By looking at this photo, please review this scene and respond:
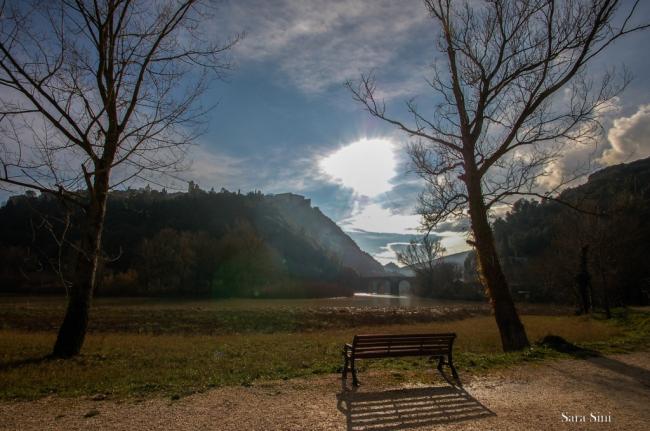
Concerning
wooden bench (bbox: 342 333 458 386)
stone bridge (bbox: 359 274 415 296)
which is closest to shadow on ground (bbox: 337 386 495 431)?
wooden bench (bbox: 342 333 458 386)

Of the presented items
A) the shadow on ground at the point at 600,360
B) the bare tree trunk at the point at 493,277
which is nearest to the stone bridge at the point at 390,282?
the bare tree trunk at the point at 493,277

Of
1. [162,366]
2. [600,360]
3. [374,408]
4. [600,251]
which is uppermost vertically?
[600,251]

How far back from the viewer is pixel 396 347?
28.6 feet

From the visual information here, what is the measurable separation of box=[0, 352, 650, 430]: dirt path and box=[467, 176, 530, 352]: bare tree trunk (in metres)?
4.16

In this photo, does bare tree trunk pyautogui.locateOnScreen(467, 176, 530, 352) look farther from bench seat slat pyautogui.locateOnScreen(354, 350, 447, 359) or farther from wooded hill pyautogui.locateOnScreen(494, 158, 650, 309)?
bench seat slat pyautogui.locateOnScreen(354, 350, 447, 359)

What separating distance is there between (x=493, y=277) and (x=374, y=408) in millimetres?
7972

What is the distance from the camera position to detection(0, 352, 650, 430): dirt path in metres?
5.76

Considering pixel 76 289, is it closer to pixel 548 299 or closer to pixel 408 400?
pixel 408 400

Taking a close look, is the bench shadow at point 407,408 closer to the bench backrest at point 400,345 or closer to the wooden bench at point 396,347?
the wooden bench at point 396,347

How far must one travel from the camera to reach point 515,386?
310 inches

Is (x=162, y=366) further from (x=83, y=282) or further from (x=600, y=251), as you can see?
(x=600, y=251)

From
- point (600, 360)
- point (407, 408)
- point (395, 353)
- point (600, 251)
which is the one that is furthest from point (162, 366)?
point (600, 251)

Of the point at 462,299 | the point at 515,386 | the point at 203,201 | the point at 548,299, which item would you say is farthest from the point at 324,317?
the point at 203,201

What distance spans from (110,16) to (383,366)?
10.9 meters
